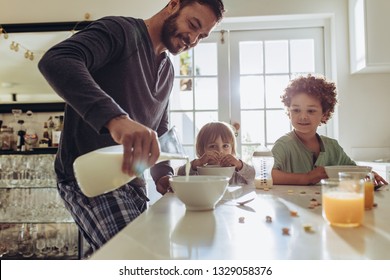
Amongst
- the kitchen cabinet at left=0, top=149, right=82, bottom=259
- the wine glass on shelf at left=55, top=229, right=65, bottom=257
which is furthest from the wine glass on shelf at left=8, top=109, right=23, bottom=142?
the wine glass on shelf at left=55, top=229, right=65, bottom=257

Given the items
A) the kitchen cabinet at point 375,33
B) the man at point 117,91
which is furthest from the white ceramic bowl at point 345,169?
the kitchen cabinet at point 375,33

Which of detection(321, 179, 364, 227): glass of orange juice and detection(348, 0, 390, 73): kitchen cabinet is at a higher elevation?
detection(348, 0, 390, 73): kitchen cabinet

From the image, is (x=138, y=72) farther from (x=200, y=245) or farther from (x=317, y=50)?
(x=317, y=50)

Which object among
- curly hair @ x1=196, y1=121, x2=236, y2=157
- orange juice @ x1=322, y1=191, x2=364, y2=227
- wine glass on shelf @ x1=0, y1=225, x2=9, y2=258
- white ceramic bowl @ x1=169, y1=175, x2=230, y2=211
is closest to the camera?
orange juice @ x1=322, y1=191, x2=364, y2=227

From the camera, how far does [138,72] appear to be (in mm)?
939

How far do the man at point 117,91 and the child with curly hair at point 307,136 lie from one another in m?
0.54

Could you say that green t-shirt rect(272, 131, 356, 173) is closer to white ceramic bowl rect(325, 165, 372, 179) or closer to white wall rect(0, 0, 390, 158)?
white ceramic bowl rect(325, 165, 372, 179)

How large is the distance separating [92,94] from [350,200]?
485mm

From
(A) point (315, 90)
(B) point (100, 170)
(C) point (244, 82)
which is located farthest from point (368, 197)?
(C) point (244, 82)

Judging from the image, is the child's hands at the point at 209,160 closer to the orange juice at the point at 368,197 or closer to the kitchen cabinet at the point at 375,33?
the orange juice at the point at 368,197

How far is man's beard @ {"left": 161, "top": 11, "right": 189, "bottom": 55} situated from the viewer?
3.25 feet

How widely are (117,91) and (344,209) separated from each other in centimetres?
63

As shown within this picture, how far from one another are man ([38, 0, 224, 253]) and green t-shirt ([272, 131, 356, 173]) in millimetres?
506
